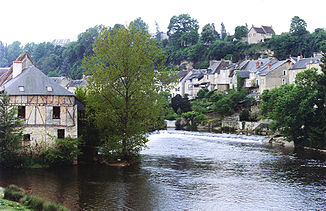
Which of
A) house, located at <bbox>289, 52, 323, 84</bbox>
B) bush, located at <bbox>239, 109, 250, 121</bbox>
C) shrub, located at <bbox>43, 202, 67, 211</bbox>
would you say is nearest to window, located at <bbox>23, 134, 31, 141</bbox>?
shrub, located at <bbox>43, 202, 67, 211</bbox>

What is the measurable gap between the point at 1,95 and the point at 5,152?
3737mm

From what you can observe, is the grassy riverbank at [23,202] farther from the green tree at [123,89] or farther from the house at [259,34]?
the house at [259,34]

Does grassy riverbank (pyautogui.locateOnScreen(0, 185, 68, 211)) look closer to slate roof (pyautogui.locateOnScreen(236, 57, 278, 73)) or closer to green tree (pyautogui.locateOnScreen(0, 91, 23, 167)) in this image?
green tree (pyautogui.locateOnScreen(0, 91, 23, 167))

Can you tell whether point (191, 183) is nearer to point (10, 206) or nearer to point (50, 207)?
point (50, 207)

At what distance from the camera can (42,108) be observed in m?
27.4

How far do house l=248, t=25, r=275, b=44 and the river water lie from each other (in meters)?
73.5

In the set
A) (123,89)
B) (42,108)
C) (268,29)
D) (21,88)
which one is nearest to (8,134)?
(42,108)

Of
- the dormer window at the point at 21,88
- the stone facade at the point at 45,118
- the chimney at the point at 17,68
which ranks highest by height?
the chimney at the point at 17,68

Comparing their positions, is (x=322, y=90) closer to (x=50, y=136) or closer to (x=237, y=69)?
(x=50, y=136)

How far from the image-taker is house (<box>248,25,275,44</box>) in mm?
103938

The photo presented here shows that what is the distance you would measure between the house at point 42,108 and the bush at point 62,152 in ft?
2.07

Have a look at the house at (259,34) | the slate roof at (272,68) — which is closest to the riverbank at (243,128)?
the slate roof at (272,68)

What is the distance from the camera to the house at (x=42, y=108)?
1069 inches

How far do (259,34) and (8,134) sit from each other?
291 ft
